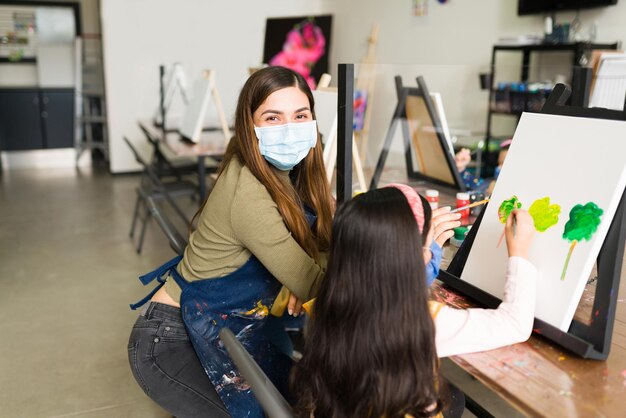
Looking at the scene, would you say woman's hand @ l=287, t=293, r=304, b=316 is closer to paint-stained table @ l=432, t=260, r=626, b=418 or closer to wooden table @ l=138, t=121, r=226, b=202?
paint-stained table @ l=432, t=260, r=626, b=418

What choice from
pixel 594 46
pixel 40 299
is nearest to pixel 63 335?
pixel 40 299

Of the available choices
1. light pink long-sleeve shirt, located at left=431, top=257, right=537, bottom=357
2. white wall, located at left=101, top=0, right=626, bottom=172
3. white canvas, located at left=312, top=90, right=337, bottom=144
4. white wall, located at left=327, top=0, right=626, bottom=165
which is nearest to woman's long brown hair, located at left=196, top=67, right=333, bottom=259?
light pink long-sleeve shirt, located at left=431, top=257, right=537, bottom=357

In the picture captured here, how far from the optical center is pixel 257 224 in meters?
1.28

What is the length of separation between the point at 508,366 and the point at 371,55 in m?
5.21

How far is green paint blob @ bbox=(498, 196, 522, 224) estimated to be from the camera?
116 centimetres

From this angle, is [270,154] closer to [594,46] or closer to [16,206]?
[594,46]

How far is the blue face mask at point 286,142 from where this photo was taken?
4.66 ft

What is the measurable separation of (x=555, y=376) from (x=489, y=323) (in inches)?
5.5

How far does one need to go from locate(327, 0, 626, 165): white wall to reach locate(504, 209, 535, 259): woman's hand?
117 centimetres

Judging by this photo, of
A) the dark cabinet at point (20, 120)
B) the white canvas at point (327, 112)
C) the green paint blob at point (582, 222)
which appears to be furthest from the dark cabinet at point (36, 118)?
the green paint blob at point (582, 222)

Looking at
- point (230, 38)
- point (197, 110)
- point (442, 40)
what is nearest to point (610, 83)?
point (197, 110)

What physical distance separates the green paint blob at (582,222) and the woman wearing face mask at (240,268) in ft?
1.80

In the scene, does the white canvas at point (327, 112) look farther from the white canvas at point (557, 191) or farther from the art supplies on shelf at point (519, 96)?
the art supplies on shelf at point (519, 96)

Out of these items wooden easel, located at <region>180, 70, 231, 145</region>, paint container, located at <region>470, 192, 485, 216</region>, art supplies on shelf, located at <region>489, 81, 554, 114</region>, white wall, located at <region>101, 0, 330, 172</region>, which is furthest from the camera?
white wall, located at <region>101, 0, 330, 172</region>
